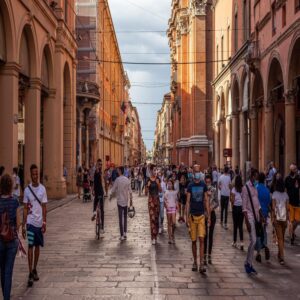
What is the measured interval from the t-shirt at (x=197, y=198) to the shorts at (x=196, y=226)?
83 millimetres

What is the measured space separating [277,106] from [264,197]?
1693 centimetres

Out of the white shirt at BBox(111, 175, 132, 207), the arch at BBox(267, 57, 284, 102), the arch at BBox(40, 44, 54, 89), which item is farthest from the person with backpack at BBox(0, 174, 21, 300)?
the arch at BBox(40, 44, 54, 89)

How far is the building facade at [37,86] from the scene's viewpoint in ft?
60.8

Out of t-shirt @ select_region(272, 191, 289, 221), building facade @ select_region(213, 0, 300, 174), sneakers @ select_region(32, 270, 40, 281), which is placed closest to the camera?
sneakers @ select_region(32, 270, 40, 281)

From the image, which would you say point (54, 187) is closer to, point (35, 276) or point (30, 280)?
point (35, 276)

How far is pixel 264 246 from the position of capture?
10453 mm

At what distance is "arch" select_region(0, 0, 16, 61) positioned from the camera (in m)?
18.1

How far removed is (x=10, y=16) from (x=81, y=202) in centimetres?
1023

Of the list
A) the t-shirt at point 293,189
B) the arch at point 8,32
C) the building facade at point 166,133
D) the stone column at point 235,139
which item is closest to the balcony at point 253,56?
the stone column at point 235,139

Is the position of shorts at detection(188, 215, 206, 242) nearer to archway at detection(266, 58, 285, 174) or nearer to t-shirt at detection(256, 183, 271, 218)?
t-shirt at detection(256, 183, 271, 218)

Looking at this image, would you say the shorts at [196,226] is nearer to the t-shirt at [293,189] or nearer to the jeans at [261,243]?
the jeans at [261,243]

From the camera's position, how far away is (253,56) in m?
25.8

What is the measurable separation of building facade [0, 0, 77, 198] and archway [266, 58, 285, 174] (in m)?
9.68

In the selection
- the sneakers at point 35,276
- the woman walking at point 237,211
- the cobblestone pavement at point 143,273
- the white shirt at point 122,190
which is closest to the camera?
→ the cobblestone pavement at point 143,273
